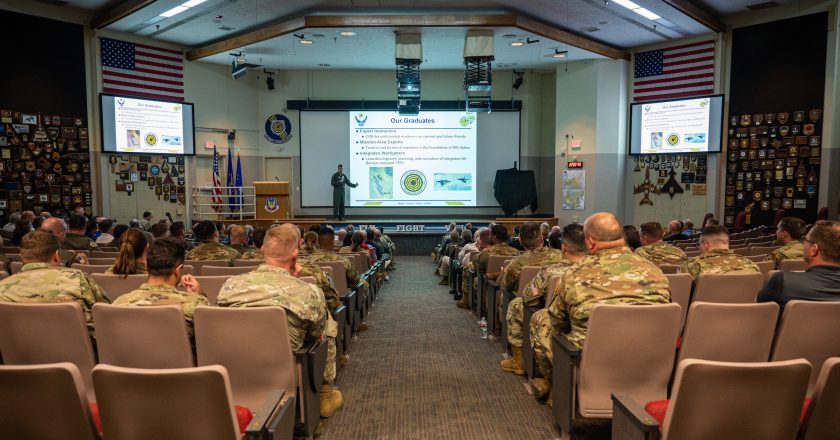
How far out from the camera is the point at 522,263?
4512 mm

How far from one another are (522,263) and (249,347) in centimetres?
256


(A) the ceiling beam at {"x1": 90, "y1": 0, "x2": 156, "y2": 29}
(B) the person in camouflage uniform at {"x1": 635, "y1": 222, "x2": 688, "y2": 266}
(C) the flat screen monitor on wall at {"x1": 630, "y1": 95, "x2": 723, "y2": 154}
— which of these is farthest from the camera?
(C) the flat screen monitor on wall at {"x1": 630, "y1": 95, "x2": 723, "y2": 154}

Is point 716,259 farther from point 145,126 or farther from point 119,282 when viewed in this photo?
point 145,126

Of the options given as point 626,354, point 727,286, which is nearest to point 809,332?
point 626,354

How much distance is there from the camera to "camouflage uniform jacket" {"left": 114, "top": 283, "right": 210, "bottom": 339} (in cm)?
251

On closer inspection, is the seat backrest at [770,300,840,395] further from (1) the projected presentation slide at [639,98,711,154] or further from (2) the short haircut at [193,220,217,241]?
(1) the projected presentation slide at [639,98,711,154]

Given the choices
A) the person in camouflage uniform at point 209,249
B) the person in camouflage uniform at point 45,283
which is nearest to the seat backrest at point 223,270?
the person in camouflage uniform at point 209,249

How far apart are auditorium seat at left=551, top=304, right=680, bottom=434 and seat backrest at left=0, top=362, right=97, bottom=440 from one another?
2.00 m

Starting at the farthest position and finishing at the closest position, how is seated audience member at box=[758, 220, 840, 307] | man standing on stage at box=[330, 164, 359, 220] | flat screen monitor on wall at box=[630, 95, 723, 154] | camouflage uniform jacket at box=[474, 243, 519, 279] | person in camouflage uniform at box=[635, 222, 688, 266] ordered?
man standing on stage at box=[330, 164, 359, 220], flat screen monitor on wall at box=[630, 95, 723, 154], camouflage uniform jacket at box=[474, 243, 519, 279], person in camouflage uniform at box=[635, 222, 688, 266], seated audience member at box=[758, 220, 840, 307]

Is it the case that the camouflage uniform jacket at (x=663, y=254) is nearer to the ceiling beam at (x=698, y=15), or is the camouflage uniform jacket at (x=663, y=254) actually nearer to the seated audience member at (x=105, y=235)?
the seated audience member at (x=105, y=235)

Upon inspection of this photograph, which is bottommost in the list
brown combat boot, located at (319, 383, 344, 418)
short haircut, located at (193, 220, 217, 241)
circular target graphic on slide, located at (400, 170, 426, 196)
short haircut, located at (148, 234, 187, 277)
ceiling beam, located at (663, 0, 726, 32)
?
brown combat boot, located at (319, 383, 344, 418)

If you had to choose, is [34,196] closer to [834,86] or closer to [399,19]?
[399,19]

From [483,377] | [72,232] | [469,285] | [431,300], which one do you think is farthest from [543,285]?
[72,232]

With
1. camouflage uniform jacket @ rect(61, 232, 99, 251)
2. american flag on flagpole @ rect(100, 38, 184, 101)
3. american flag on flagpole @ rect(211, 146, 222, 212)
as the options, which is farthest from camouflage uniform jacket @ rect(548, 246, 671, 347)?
american flag on flagpole @ rect(211, 146, 222, 212)
